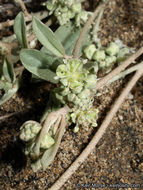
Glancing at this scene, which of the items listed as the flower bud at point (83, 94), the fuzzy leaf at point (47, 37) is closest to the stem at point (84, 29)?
the fuzzy leaf at point (47, 37)

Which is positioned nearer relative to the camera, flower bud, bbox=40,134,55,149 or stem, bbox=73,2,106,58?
flower bud, bbox=40,134,55,149

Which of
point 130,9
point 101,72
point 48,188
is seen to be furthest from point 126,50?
point 48,188

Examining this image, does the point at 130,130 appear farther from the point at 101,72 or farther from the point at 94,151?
the point at 101,72

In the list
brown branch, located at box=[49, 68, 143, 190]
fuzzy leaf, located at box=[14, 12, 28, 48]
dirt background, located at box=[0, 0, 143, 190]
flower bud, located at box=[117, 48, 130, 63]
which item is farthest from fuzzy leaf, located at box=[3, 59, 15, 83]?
flower bud, located at box=[117, 48, 130, 63]

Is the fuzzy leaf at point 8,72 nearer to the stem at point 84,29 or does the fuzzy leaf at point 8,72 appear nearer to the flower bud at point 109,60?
the stem at point 84,29

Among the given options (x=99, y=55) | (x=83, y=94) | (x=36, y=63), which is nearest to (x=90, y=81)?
(x=83, y=94)

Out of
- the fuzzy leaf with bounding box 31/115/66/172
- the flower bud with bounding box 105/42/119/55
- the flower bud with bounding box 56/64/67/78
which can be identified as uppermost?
the flower bud with bounding box 56/64/67/78

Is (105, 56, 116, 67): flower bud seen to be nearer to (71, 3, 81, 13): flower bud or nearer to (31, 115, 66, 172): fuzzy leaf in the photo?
(71, 3, 81, 13): flower bud
